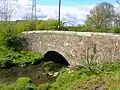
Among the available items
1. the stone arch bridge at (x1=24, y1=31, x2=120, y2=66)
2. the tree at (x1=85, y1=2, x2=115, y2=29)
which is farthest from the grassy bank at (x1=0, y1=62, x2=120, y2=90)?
the tree at (x1=85, y1=2, x2=115, y2=29)

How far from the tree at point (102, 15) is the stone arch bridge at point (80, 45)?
891 centimetres

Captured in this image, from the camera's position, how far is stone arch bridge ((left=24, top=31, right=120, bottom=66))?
20719 millimetres

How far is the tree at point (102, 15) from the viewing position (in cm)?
3931

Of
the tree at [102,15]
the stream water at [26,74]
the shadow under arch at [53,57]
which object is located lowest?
the stream water at [26,74]

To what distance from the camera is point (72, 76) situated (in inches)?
747

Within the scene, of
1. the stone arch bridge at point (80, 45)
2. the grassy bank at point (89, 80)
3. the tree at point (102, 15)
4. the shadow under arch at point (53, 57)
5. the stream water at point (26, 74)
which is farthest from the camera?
the tree at point (102, 15)

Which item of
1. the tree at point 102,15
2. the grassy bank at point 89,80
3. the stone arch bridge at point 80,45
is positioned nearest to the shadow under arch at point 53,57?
the stone arch bridge at point 80,45

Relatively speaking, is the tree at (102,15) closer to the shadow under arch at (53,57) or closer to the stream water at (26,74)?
the shadow under arch at (53,57)

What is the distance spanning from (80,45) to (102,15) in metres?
15.9

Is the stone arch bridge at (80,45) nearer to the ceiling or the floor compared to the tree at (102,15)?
nearer to the floor

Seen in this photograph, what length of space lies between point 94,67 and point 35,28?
2498cm

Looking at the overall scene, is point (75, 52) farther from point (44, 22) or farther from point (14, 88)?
point (44, 22)

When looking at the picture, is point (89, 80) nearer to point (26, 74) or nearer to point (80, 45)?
point (80, 45)

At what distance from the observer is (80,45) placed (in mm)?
24422
